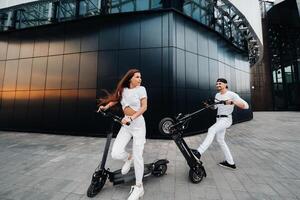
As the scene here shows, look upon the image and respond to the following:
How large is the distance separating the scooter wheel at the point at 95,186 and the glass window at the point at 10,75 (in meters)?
11.1

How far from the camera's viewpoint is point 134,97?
2949mm

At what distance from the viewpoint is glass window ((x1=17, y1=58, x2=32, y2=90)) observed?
1073 centimetres

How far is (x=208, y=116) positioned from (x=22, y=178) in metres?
8.79

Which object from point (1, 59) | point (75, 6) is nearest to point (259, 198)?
point (75, 6)

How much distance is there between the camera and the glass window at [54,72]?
9969 millimetres

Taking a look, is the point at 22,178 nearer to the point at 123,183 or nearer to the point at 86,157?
the point at 86,157

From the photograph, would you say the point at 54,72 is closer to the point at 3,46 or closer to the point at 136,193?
the point at 3,46

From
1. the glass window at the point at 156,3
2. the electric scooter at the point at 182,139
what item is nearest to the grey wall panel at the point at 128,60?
the glass window at the point at 156,3

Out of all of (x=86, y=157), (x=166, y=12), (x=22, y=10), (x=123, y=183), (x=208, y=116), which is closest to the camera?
(x=123, y=183)

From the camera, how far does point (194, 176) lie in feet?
11.4

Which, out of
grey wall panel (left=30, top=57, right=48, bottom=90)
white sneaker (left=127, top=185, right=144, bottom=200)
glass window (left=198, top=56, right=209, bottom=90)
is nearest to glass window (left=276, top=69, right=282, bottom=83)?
glass window (left=198, top=56, right=209, bottom=90)

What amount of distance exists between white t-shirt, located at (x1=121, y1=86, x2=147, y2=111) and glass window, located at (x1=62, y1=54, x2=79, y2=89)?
24.3 feet

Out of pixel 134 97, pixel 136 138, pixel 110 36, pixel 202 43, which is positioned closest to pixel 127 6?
pixel 110 36

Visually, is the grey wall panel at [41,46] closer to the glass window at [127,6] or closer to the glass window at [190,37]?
the glass window at [127,6]
